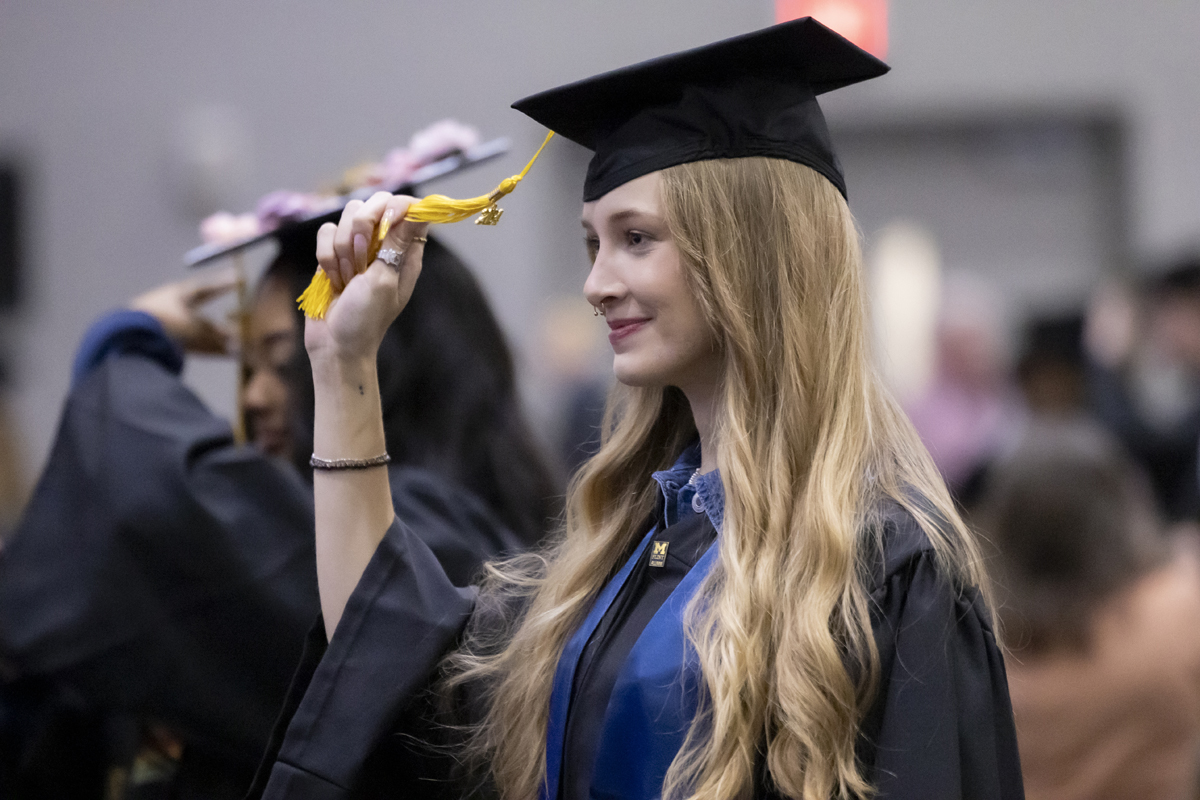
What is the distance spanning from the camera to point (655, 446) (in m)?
1.80

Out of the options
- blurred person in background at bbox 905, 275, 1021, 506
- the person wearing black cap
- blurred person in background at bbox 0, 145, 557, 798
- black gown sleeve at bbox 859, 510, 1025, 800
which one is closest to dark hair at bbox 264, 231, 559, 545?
blurred person in background at bbox 0, 145, 557, 798

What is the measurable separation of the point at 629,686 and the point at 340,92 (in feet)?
17.9

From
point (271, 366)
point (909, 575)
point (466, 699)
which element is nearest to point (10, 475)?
point (271, 366)

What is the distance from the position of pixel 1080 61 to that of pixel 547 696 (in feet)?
20.3

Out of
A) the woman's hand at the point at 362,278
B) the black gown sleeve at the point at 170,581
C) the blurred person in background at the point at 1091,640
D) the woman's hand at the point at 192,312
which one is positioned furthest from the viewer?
the woman's hand at the point at 192,312

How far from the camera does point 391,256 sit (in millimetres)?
1624

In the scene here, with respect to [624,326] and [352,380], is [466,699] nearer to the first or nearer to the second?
[352,380]

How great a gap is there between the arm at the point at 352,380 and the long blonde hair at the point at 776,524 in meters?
0.23

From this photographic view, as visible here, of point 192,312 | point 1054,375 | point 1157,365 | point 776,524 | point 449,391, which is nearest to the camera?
point 776,524

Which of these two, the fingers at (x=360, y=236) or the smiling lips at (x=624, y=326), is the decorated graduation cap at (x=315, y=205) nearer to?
the fingers at (x=360, y=236)

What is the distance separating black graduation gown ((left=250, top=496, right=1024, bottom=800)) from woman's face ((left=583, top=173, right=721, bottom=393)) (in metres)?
0.30

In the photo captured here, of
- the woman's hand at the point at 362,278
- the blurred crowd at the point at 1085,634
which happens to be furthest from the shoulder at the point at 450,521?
the woman's hand at the point at 362,278

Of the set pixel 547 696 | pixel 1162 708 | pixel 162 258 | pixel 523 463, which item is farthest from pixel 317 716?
pixel 162 258

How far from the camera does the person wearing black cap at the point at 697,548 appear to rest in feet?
4.45
